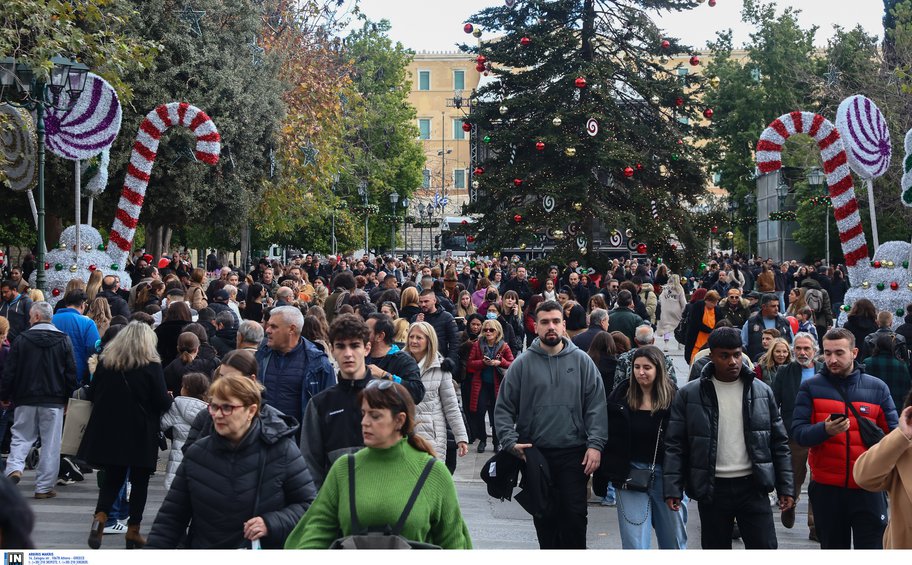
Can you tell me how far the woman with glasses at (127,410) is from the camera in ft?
29.2

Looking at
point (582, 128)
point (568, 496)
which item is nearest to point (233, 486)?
point (568, 496)

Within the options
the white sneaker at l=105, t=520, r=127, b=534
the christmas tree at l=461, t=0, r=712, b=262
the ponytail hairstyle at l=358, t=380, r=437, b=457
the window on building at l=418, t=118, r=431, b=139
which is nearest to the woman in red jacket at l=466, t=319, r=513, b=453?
the white sneaker at l=105, t=520, r=127, b=534

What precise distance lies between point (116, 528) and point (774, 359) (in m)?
5.29

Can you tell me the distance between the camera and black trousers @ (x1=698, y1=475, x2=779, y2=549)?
7.18m

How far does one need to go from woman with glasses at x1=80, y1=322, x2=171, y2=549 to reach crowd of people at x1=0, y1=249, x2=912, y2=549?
1cm

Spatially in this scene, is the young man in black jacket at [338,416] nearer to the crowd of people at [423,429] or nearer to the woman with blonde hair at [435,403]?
the crowd of people at [423,429]

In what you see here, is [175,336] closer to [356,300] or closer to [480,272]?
[356,300]

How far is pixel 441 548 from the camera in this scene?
15.6ft

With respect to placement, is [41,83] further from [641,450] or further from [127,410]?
[641,450]

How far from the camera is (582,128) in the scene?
101ft

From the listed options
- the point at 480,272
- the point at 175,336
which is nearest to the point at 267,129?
the point at 480,272

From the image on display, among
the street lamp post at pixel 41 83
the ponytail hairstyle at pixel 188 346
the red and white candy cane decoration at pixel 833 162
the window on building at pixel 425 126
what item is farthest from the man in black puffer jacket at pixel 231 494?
the window on building at pixel 425 126

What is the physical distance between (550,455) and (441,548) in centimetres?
316

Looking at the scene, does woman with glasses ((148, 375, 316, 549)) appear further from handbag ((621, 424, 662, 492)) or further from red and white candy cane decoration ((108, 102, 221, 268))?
red and white candy cane decoration ((108, 102, 221, 268))
